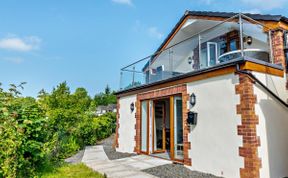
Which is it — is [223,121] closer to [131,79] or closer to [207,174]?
[207,174]

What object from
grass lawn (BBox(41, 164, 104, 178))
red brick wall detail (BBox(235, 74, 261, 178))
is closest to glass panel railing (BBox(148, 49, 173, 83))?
red brick wall detail (BBox(235, 74, 261, 178))

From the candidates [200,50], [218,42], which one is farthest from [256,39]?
[200,50]

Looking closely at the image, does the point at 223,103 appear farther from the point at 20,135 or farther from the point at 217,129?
the point at 20,135

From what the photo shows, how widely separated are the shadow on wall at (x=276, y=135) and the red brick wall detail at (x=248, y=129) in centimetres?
50

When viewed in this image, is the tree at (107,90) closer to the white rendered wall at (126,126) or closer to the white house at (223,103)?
the white rendered wall at (126,126)

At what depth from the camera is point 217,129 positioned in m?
6.29

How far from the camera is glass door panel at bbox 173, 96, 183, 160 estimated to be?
7.95 m

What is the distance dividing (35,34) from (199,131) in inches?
509

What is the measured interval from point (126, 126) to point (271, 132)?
284 inches

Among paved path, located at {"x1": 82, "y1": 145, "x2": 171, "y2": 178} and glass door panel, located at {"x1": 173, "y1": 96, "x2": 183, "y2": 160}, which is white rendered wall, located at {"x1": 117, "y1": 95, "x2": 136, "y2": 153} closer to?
paved path, located at {"x1": 82, "y1": 145, "x2": 171, "y2": 178}

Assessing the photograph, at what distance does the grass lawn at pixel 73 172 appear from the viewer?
657 cm

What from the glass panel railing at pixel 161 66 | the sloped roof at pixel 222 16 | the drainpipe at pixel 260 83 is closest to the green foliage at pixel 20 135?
the glass panel railing at pixel 161 66

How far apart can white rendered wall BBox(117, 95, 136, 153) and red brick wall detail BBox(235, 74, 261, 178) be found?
19.8ft

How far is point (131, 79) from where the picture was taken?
448 inches
